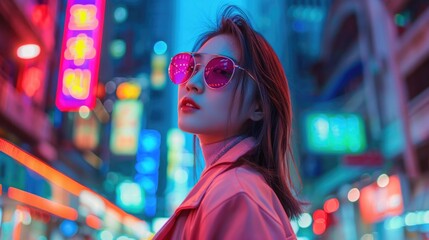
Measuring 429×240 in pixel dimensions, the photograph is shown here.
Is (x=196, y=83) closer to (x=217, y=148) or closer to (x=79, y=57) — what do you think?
(x=217, y=148)

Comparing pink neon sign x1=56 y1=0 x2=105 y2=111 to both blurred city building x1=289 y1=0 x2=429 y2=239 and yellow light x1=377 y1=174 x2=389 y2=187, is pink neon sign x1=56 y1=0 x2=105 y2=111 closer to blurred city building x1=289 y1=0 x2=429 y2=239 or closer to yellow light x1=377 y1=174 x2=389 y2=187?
blurred city building x1=289 y1=0 x2=429 y2=239

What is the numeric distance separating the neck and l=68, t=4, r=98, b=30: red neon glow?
9.63 metres

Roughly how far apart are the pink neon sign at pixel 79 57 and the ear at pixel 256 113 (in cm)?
924

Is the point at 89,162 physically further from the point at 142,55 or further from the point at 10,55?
the point at 142,55

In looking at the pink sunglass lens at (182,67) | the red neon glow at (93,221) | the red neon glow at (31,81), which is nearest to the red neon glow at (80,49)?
the red neon glow at (31,81)

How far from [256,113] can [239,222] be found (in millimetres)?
549

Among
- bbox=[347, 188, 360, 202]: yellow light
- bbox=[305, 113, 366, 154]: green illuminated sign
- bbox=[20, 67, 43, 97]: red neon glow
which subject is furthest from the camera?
bbox=[347, 188, 360, 202]: yellow light

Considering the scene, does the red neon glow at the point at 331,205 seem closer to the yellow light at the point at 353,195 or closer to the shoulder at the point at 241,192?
the yellow light at the point at 353,195

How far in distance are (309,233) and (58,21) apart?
1906 cm

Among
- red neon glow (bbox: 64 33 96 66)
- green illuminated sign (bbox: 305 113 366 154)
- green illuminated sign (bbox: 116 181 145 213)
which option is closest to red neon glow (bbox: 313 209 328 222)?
green illuminated sign (bbox: 305 113 366 154)

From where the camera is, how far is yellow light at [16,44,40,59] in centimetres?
1104

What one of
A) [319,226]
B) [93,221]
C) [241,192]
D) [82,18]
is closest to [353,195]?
[319,226]

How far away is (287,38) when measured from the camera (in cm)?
3972

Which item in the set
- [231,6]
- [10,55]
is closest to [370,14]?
[10,55]
